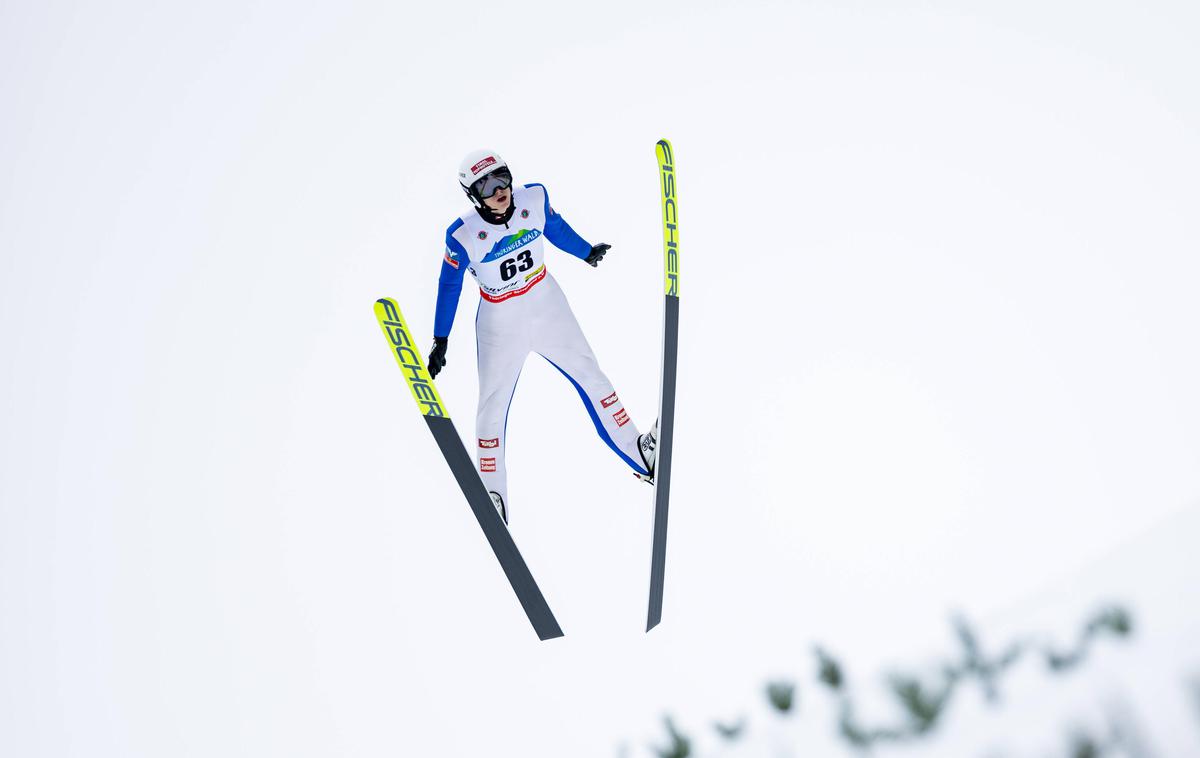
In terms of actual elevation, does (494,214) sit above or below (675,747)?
above

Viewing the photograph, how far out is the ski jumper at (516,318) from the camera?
4.54 m

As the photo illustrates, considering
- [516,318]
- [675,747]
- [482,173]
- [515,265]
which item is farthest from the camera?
[516,318]

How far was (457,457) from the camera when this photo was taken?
4504mm

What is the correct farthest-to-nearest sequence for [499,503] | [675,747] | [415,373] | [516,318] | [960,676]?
[499,503] → [516,318] → [415,373] → [675,747] → [960,676]

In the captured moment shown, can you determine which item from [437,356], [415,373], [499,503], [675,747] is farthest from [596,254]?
[675,747]

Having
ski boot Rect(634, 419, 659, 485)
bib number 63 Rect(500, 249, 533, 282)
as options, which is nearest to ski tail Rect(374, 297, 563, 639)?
bib number 63 Rect(500, 249, 533, 282)

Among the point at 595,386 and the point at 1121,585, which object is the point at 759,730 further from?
the point at 595,386

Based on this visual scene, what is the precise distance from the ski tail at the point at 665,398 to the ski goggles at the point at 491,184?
964mm

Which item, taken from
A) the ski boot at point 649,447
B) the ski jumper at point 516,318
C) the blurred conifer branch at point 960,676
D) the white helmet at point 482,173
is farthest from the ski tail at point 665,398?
the blurred conifer branch at point 960,676

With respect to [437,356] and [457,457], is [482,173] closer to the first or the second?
[437,356]

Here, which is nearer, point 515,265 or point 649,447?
point 515,265

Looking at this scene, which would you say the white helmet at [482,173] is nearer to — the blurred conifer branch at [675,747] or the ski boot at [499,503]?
the ski boot at [499,503]

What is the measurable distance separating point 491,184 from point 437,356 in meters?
0.90

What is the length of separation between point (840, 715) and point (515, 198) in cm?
270
